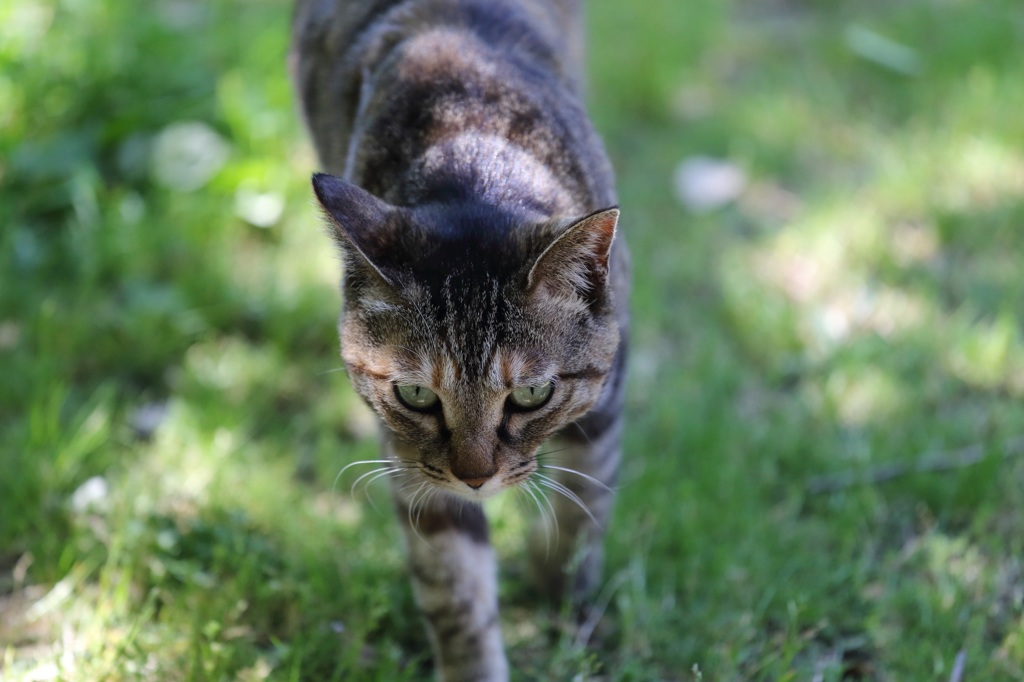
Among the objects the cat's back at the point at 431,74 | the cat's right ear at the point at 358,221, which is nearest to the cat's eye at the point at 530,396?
the cat's right ear at the point at 358,221

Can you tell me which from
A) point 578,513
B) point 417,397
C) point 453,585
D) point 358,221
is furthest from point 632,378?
point 358,221

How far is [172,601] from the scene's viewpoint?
231 centimetres

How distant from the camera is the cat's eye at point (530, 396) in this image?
1865 millimetres

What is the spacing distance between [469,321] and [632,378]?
1523mm

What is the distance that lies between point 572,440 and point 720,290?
4.66ft

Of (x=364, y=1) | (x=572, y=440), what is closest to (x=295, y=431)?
(x=572, y=440)

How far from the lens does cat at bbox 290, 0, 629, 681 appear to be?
1823 mm

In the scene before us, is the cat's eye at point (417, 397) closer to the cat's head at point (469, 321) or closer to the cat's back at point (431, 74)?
the cat's head at point (469, 321)

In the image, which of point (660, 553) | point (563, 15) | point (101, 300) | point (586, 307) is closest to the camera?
point (586, 307)

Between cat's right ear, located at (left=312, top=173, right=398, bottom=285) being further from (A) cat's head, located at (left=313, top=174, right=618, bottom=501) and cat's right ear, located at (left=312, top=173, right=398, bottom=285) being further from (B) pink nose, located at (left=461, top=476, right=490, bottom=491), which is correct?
(B) pink nose, located at (left=461, top=476, right=490, bottom=491)

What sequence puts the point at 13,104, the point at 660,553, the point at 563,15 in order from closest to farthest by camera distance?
the point at 660,553 → the point at 563,15 → the point at 13,104

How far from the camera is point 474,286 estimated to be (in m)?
1.82

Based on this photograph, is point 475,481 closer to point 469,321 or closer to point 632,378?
point 469,321

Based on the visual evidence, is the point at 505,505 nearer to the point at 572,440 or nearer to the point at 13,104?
the point at 572,440
